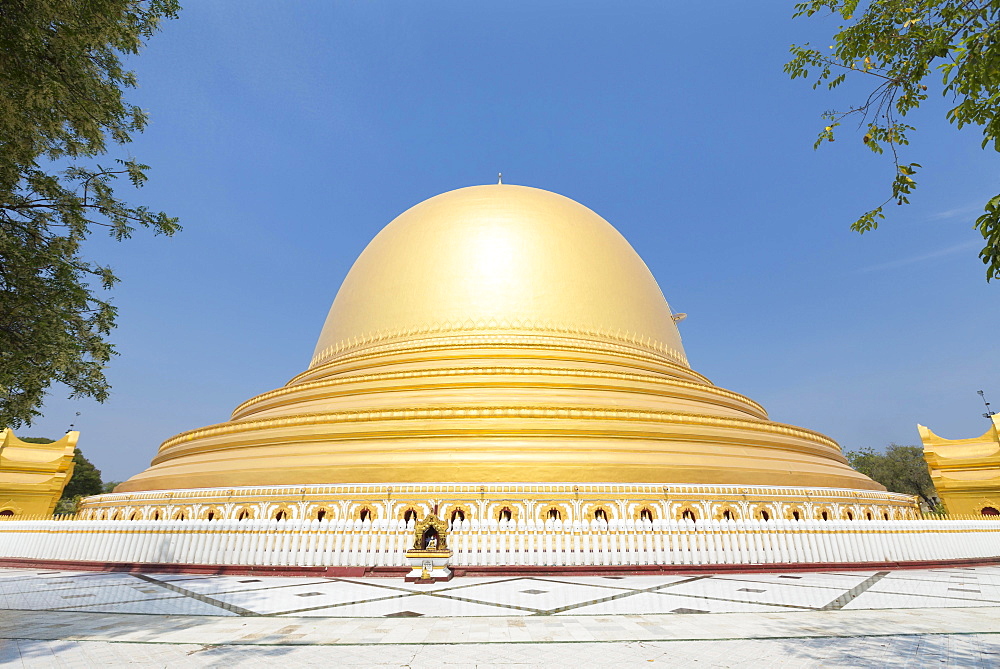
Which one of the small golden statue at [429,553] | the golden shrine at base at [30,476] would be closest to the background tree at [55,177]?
the small golden statue at [429,553]

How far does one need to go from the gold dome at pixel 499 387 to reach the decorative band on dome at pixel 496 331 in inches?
2.0

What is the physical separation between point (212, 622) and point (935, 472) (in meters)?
21.2

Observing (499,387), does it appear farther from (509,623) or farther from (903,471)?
(903,471)

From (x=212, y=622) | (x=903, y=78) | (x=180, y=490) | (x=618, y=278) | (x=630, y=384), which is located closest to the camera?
(x=903, y=78)

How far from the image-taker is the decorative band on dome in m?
16.5

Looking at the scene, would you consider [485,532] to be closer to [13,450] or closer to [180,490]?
[180,490]

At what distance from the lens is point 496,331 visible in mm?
16438

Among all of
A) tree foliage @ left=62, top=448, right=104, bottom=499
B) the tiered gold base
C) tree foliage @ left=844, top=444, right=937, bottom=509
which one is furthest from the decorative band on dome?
tree foliage @ left=62, top=448, right=104, bottom=499

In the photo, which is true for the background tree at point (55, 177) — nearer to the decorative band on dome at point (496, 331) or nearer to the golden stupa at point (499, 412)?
the golden stupa at point (499, 412)

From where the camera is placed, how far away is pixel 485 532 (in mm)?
8805

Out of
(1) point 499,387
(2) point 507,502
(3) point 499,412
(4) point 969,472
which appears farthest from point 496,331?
(4) point 969,472

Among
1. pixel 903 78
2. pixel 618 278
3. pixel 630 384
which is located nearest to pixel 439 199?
pixel 618 278

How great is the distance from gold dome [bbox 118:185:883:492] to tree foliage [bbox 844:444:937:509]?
28439 mm

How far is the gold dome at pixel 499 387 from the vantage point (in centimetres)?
1169
